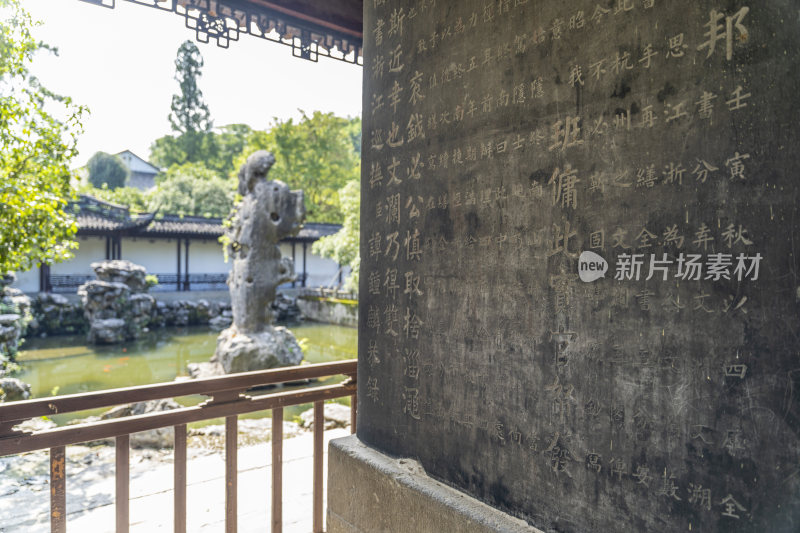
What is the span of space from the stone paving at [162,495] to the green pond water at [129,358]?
316 centimetres

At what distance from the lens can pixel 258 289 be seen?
8.44m

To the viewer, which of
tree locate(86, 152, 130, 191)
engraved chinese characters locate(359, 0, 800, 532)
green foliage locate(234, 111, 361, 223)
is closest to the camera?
engraved chinese characters locate(359, 0, 800, 532)

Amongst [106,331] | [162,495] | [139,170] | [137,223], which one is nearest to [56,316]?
[106,331]

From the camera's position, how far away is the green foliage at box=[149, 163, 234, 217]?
21953mm

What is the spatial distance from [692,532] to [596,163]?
89 centimetres

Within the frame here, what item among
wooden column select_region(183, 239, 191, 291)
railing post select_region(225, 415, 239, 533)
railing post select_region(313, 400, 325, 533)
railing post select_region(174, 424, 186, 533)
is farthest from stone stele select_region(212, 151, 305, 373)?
wooden column select_region(183, 239, 191, 291)

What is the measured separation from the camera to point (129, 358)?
1056 cm

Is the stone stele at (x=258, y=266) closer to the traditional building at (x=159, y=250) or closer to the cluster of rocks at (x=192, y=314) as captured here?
the cluster of rocks at (x=192, y=314)

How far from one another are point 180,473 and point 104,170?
1236 inches

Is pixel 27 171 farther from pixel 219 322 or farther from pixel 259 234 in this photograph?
pixel 219 322

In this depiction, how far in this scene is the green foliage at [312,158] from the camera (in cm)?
1864

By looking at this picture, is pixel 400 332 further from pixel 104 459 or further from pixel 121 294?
pixel 121 294

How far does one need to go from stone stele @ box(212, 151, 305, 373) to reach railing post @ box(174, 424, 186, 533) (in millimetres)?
6441

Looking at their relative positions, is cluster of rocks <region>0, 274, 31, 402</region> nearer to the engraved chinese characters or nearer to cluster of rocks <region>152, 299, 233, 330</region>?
cluster of rocks <region>152, 299, 233, 330</region>
